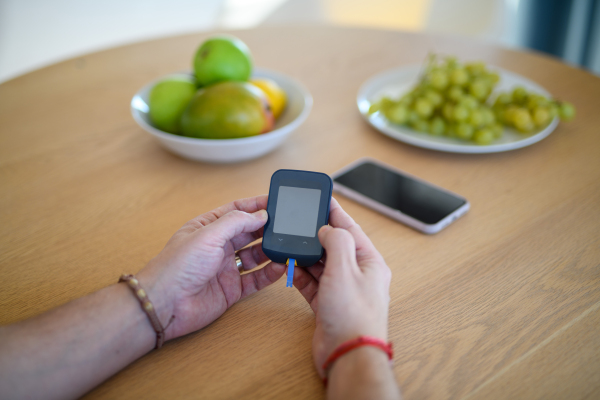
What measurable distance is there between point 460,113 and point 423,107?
0.08m

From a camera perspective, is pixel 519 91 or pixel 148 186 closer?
pixel 148 186

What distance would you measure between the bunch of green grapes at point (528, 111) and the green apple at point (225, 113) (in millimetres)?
563

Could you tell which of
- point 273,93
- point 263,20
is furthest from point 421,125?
point 263,20

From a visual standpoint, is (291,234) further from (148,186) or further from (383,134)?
(383,134)

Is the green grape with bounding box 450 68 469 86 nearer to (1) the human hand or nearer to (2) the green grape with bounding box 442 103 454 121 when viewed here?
(2) the green grape with bounding box 442 103 454 121

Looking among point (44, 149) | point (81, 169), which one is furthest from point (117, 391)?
point (44, 149)

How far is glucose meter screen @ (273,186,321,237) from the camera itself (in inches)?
25.8

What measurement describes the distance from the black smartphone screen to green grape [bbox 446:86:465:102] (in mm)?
260

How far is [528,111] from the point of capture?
1042 mm

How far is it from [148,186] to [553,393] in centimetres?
74

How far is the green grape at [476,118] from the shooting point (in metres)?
0.99

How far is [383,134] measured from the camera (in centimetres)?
108

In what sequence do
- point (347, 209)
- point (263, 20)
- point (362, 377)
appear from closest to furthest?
1. point (362, 377)
2. point (347, 209)
3. point (263, 20)

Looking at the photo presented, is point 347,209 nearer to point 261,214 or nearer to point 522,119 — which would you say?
point 261,214
